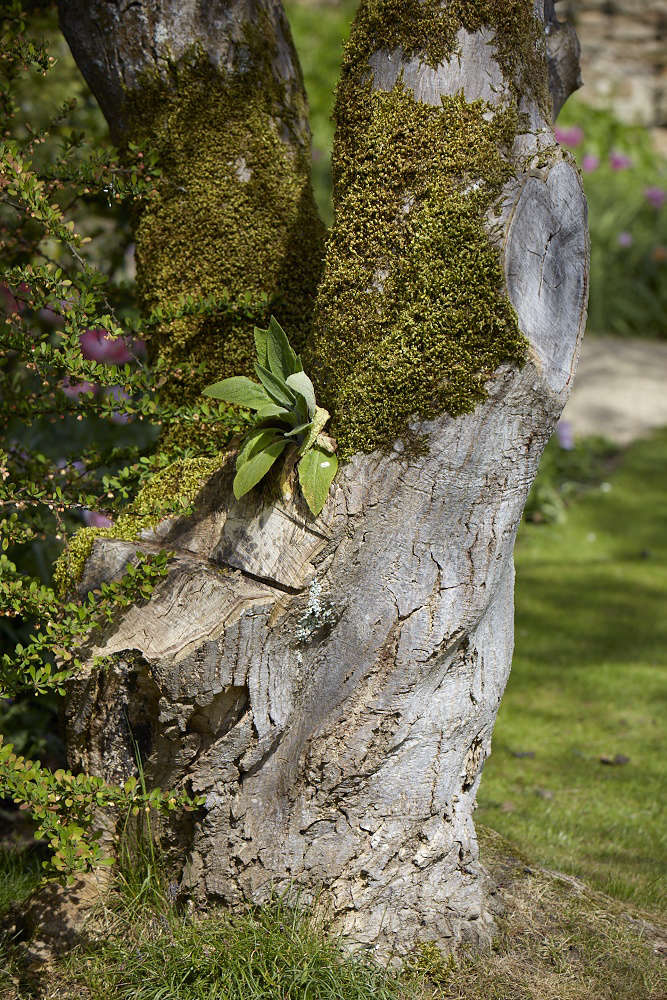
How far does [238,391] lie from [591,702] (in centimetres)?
291

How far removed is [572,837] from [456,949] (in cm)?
108

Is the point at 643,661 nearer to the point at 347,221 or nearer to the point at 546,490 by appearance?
the point at 546,490

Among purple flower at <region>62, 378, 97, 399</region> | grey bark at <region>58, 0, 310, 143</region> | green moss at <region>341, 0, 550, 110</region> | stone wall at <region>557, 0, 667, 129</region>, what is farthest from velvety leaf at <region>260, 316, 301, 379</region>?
stone wall at <region>557, 0, 667, 129</region>

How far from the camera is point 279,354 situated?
2.24m

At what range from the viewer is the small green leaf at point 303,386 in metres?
2.12

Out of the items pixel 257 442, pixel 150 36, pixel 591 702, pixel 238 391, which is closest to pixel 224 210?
pixel 150 36

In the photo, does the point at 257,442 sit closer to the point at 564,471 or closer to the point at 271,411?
the point at 271,411

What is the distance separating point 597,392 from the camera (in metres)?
8.71

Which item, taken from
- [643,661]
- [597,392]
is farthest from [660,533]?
[597,392]

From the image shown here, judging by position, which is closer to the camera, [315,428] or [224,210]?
[315,428]

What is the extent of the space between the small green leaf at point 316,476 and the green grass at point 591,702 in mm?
1634

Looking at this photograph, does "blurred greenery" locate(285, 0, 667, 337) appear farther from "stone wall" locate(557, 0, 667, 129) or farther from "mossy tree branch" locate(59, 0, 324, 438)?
"mossy tree branch" locate(59, 0, 324, 438)

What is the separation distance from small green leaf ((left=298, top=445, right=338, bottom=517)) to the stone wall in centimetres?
1415

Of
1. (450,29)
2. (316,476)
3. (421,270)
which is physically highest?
(450,29)
